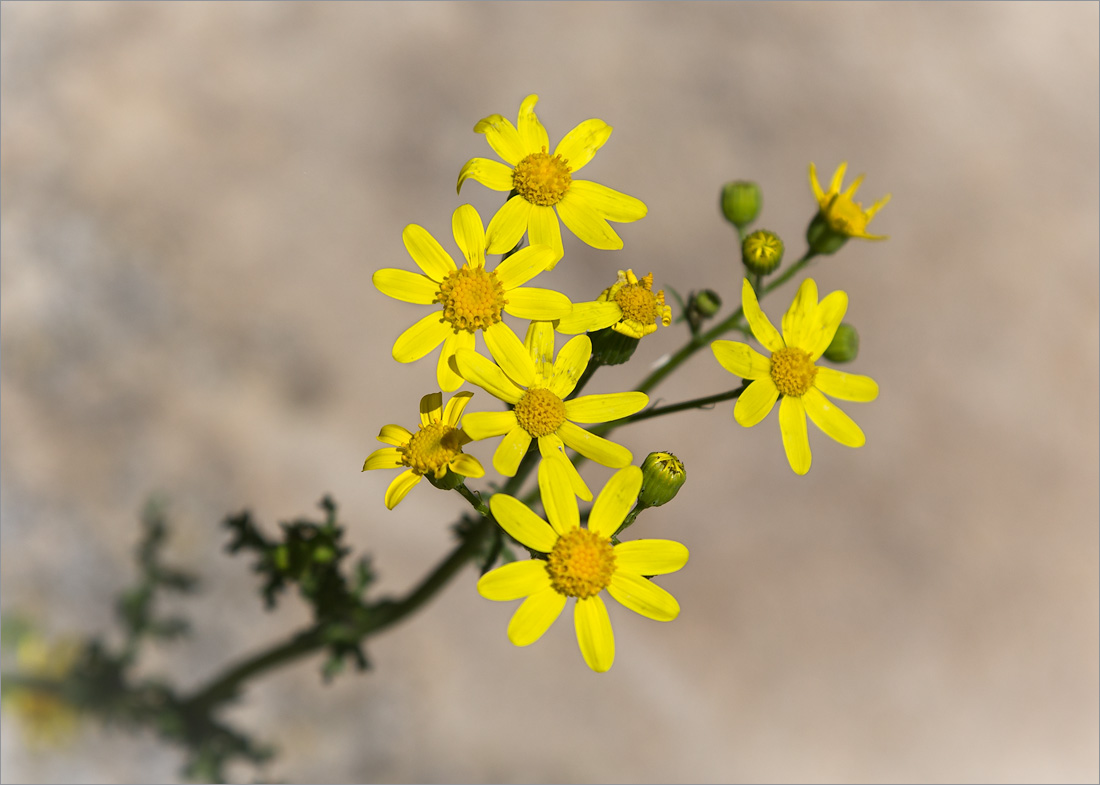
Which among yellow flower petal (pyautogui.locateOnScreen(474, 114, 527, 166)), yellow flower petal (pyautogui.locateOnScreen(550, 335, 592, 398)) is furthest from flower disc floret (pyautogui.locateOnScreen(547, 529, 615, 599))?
yellow flower petal (pyautogui.locateOnScreen(474, 114, 527, 166))

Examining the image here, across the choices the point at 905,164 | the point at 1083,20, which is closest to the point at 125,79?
the point at 905,164

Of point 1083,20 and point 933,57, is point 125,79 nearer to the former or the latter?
point 933,57

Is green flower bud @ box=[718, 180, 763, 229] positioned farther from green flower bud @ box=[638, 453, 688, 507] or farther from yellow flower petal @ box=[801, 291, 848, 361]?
green flower bud @ box=[638, 453, 688, 507]

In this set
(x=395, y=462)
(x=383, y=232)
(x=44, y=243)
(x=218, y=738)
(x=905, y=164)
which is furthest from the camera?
(x=905, y=164)

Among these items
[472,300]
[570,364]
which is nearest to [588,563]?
[570,364]

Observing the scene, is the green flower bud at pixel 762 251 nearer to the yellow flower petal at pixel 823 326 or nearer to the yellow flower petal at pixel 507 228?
the yellow flower petal at pixel 823 326

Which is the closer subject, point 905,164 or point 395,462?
point 395,462
